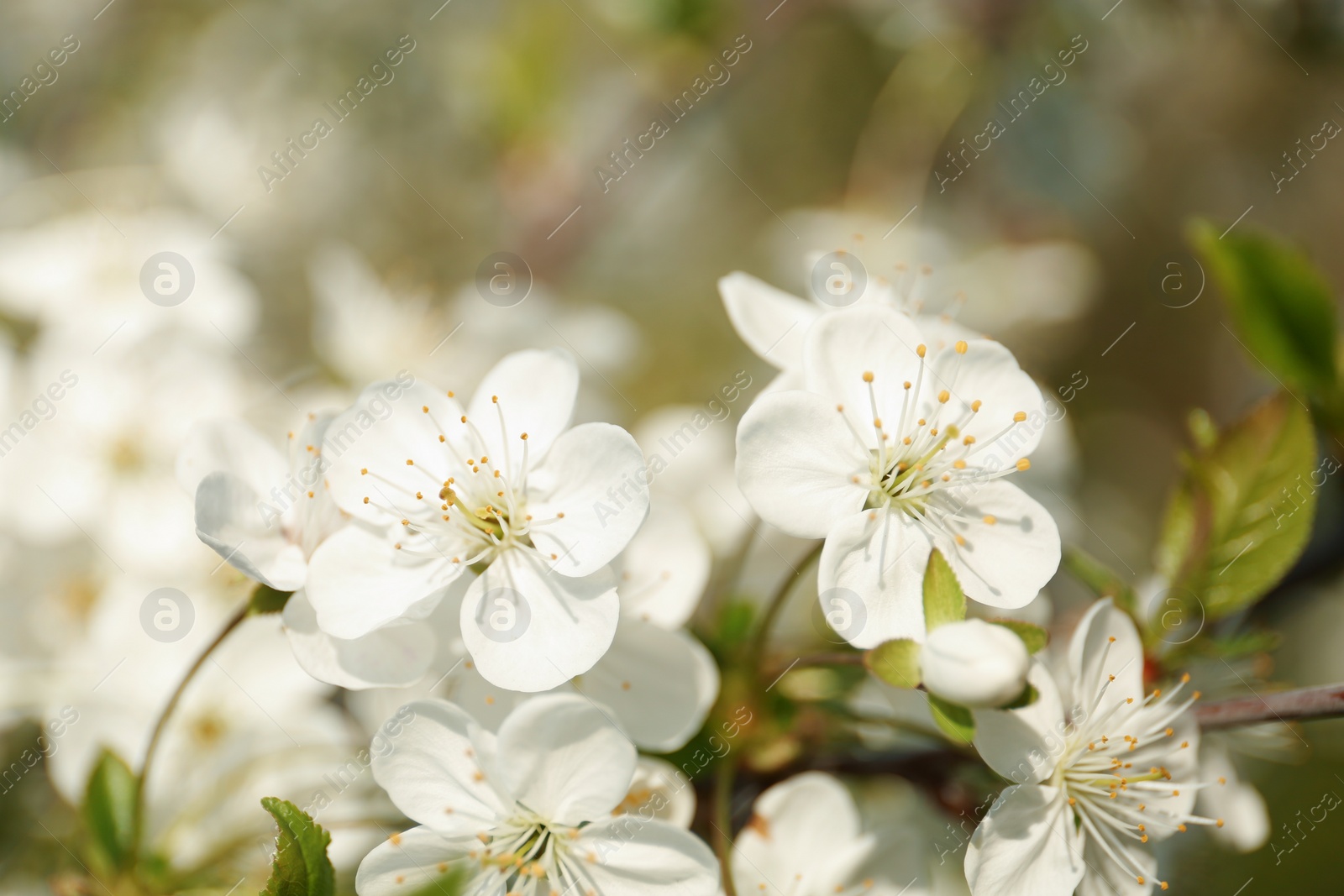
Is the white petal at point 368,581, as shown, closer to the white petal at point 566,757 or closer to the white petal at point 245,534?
the white petal at point 245,534

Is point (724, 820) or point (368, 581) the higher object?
point (368, 581)

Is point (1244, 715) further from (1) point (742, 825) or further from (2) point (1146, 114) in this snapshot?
(2) point (1146, 114)

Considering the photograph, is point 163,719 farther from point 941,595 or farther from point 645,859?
point 941,595

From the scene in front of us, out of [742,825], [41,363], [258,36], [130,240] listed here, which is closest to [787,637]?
[742,825]

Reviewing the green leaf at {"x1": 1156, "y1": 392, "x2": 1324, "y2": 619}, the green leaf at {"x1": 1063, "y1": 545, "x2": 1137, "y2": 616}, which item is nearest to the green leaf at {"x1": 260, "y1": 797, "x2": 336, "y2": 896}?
the green leaf at {"x1": 1063, "y1": 545, "x2": 1137, "y2": 616}

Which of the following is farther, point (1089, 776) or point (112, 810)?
point (112, 810)

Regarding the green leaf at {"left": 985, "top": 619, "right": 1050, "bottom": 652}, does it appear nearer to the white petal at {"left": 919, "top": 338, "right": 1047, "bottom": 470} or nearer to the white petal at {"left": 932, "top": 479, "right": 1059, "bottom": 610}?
the white petal at {"left": 932, "top": 479, "right": 1059, "bottom": 610}

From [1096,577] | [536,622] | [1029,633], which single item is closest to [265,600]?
[536,622]
